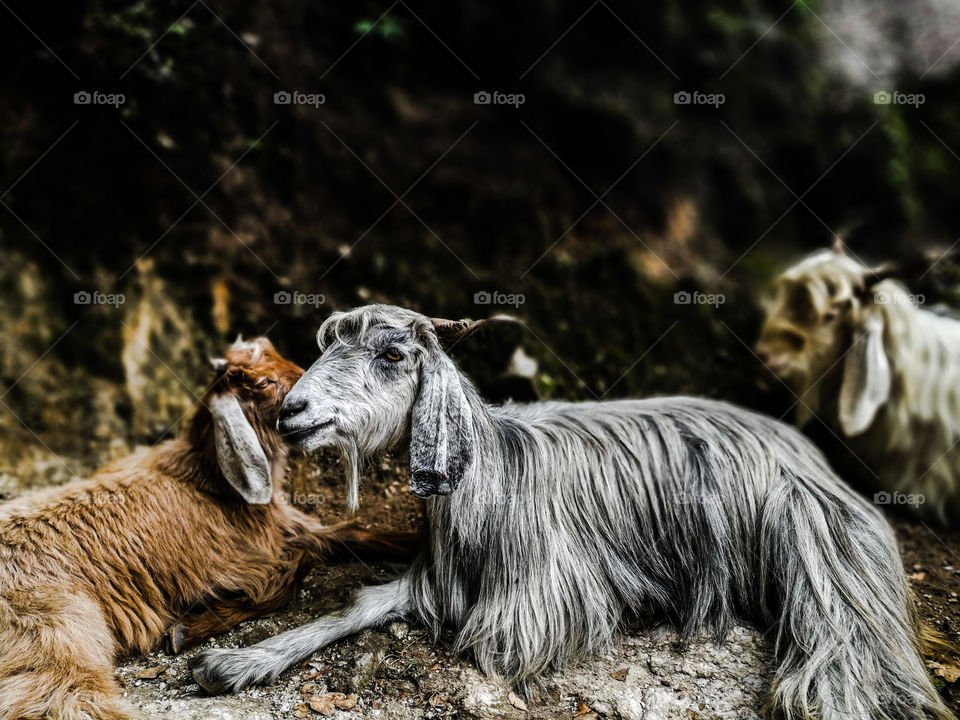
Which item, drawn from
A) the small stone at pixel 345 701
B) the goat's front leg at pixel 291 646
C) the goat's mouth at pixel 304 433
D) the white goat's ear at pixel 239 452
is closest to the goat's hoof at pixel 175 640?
the goat's front leg at pixel 291 646

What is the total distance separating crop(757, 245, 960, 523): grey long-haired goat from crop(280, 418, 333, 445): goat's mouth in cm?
315

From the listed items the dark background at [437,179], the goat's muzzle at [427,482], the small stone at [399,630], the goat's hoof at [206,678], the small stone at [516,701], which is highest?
the dark background at [437,179]

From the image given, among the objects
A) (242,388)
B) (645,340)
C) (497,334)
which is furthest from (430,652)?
(645,340)

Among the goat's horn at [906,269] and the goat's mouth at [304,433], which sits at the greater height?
the goat's horn at [906,269]

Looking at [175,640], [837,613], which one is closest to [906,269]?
[837,613]

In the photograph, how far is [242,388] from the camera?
12.1 feet

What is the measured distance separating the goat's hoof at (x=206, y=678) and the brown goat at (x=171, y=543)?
0.29m

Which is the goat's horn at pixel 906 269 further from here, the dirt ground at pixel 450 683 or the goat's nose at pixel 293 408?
the goat's nose at pixel 293 408

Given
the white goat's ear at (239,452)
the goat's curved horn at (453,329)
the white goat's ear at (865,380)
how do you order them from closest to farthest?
the goat's curved horn at (453,329) < the white goat's ear at (239,452) < the white goat's ear at (865,380)

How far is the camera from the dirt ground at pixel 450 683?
3.08 meters

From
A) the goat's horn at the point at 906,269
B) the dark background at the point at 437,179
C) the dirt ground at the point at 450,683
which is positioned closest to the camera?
the dirt ground at the point at 450,683

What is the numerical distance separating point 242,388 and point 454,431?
3.85 ft

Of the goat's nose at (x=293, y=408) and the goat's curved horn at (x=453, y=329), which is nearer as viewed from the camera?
the goat's nose at (x=293, y=408)

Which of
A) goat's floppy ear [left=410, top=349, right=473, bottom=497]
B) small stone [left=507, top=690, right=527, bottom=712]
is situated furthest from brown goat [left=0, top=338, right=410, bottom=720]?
small stone [left=507, top=690, right=527, bottom=712]
